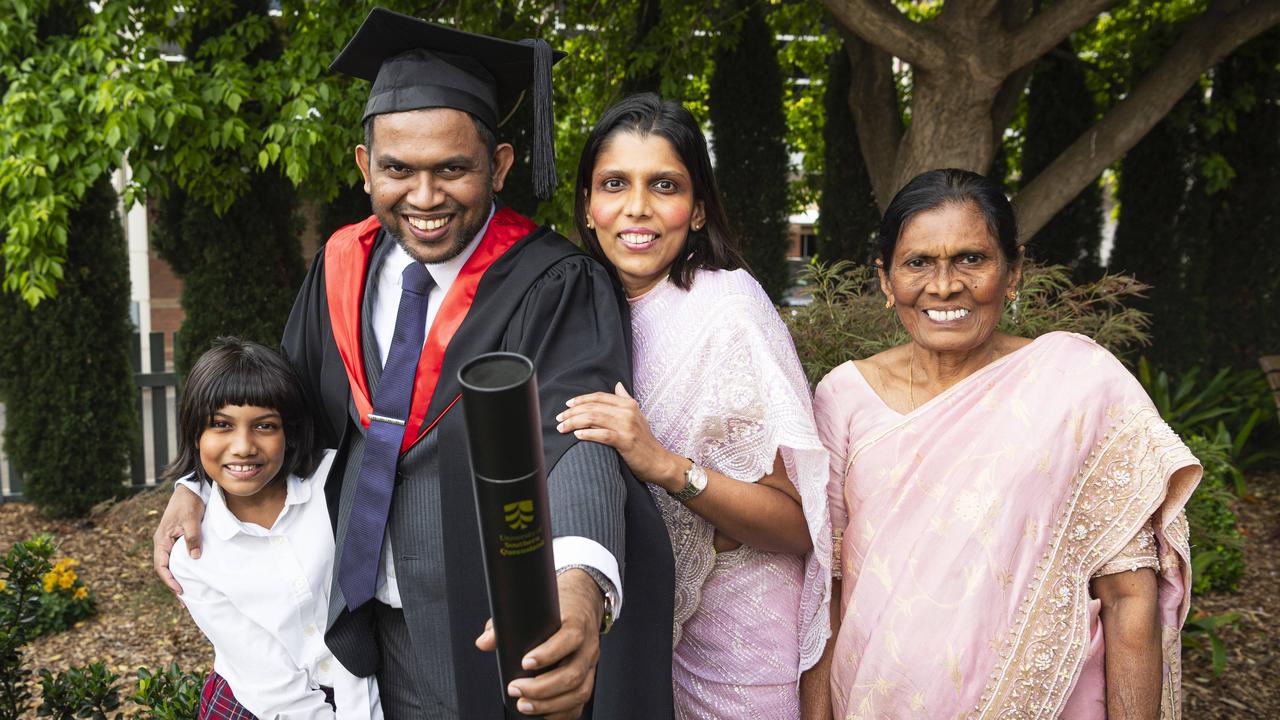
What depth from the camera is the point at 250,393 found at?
210cm

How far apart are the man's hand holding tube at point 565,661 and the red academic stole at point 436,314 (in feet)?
2.08

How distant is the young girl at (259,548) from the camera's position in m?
2.09

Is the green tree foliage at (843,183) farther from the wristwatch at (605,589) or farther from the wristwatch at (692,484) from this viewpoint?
the wristwatch at (605,589)

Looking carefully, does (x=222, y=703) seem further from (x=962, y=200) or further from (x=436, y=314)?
(x=962, y=200)

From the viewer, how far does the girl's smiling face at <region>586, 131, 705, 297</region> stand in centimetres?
195

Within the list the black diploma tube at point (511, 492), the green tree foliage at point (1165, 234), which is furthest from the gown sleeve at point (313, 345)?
the green tree foliage at point (1165, 234)

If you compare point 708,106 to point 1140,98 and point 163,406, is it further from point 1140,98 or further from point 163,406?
point 163,406

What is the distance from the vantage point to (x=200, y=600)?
212cm

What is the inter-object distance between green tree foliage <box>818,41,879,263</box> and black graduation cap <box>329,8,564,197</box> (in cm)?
799

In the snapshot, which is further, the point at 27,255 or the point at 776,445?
the point at 27,255

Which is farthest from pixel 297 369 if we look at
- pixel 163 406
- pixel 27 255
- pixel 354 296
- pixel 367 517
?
pixel 163 406

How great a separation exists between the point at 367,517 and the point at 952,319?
1222 mm

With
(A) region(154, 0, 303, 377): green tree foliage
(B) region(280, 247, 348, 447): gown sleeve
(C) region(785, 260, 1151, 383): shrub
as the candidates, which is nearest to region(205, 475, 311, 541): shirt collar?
(B) region(280, 247, 348, 447): gown sleeve

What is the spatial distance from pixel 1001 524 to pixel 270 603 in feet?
4.98
